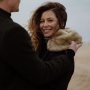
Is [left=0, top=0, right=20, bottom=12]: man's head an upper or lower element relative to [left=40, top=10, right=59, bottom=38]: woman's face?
upper

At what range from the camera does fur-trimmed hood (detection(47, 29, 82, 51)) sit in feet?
13.7

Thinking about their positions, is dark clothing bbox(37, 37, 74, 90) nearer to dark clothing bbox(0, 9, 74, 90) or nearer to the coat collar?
dark clothing bbox(0, 9, 74, 90)

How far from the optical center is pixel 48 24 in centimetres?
454

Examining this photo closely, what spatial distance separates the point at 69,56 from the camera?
3867 millimetres

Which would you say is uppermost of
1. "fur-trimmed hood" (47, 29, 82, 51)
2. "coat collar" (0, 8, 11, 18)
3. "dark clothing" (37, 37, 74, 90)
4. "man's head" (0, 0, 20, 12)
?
"man's head" (0, 0, 20, 12)

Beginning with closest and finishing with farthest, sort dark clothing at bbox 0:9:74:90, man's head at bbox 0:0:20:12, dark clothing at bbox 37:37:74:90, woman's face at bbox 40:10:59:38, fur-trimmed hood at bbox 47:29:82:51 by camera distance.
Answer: dark clothing at bbox 0:9:74:90 → man's head at bbox 0:0:20:12 → dark clothing at bbox 37:37:74:90 → fur-trimmed hood at bbox 47:29:82:51 → woman's face at bbox 40:10:59:38

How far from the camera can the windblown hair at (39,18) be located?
455 cm

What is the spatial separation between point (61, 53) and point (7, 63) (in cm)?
77

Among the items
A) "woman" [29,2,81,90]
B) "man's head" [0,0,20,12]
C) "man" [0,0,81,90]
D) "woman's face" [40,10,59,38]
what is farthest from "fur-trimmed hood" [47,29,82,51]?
"man's head" [0,0,20,12]

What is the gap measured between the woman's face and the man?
2.85 feet

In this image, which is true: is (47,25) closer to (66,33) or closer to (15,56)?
(66,33)

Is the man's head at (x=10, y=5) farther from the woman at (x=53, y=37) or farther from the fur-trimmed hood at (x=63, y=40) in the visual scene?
the fur-trimmed hood at (x=63, y=40)

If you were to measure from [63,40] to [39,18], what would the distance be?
1.94 feet

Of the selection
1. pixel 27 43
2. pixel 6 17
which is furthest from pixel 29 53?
pixel 6 17
